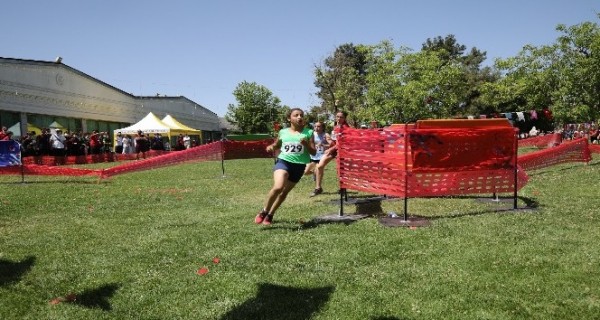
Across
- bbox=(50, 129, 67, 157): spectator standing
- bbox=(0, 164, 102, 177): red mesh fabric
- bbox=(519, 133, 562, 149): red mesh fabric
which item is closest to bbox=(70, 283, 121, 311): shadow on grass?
bbox=(0, 164, 102, 177): red mesh fabric

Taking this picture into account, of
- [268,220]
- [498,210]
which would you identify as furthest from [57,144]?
[498,210]

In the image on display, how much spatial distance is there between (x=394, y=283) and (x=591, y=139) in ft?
99.7

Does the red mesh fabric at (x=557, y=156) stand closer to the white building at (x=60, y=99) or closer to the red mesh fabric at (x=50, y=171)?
the red mesh fabric at (x=50, y=171)

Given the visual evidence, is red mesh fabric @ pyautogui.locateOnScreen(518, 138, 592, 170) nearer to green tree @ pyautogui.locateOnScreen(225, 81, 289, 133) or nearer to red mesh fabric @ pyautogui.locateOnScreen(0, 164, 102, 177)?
red mesh fabric @ pyautogui.locateOnScreen(0, 164, 102, 177)

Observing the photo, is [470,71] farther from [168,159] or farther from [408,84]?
[168,159]

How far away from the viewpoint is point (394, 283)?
→ 428 centimetres

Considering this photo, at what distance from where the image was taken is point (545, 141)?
30.3 metres

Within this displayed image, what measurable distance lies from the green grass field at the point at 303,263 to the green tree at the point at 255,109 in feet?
239

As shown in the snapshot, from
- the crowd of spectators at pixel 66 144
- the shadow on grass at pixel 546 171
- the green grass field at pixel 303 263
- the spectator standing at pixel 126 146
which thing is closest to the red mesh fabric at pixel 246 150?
the crowd of spectators at pixel 66 144

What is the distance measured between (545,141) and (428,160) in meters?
26.8

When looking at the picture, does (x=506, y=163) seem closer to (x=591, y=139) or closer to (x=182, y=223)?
(x=182, y=223)

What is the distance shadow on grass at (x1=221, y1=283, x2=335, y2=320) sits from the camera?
3.70 m

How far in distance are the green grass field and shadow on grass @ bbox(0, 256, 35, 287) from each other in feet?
0.07

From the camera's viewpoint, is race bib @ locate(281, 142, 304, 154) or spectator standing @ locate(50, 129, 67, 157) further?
spectator standing @ locate(50, 129, 67, 157)
